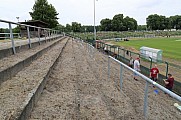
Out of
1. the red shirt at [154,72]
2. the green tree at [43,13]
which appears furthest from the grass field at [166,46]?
the green tree at [43,13]

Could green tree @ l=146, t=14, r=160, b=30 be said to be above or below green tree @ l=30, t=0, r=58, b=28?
above

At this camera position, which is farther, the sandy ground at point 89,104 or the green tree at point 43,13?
the green tree at point 43,13

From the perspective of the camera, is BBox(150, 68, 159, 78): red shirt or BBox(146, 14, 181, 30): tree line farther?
BBox(146, 14, 181, 30): tree line

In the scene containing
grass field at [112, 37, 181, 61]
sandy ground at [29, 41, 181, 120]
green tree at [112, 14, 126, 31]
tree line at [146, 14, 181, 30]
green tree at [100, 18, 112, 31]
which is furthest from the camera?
tree line at [146, 14, 181, 30]

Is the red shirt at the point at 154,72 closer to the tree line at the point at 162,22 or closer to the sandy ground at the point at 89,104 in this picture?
the sandy ground at the point at 89,104

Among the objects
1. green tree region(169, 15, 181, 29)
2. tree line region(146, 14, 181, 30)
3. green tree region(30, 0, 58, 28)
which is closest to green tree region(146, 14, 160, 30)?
tree line region(146, 14, 181, 30)

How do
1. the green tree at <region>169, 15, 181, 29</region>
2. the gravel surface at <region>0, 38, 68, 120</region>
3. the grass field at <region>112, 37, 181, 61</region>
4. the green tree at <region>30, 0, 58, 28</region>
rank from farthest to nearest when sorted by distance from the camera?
the green tree at <region>169, 15, 181, 29</region> < the green tree at <region>30, 0, 58, 28</region> < the grass field at <region>112, 37, 181, 61</region> < the gravel surface at <region>0, 38, 68, 120</region>

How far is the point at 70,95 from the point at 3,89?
4.35 ft

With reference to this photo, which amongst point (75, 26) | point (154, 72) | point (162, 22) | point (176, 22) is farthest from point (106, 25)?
point (154, 72)

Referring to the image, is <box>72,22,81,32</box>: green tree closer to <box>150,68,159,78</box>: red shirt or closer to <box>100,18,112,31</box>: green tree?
<box>100,18,112,31</box>: green tree

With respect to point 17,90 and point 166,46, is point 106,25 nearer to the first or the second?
point 166,46

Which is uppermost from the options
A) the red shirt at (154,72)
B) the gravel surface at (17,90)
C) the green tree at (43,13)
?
the green tree at (43,13)

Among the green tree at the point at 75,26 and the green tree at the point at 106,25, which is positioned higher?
the green tree at the point at 106,25

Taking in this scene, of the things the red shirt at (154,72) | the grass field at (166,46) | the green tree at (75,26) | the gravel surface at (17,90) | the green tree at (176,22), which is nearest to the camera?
the gravel surface at (17,90)
